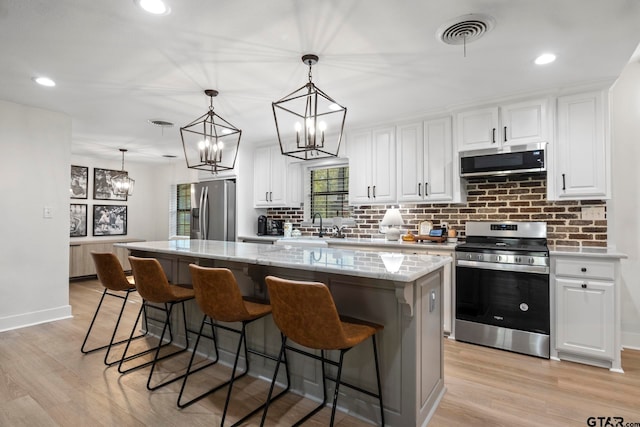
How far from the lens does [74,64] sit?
2.74m

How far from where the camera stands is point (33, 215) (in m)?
3.87

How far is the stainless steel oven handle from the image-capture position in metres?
2.94

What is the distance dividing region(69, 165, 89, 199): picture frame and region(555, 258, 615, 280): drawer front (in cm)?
772

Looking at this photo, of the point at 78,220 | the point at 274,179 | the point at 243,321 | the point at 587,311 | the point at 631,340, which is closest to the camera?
the point at 243,321

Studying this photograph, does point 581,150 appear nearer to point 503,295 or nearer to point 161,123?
point 503,295

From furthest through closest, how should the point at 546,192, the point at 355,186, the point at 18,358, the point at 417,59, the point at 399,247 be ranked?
1. the point at 355,186
2. the point at 399,247
3. the point at 546,192
4. the point at 18,358
5. the point at 417,59

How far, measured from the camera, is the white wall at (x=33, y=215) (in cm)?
368

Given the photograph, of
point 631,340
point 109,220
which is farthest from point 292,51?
point 109,220

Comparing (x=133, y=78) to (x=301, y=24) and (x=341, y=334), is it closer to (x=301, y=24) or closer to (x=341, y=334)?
(x=301, y=24)

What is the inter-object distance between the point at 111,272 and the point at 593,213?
4446 millimetres

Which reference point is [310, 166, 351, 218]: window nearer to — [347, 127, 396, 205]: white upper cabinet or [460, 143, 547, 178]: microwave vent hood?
[347, 127, 396, 205]: white upper cabinet

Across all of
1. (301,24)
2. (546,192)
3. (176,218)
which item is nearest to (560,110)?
(546,192)

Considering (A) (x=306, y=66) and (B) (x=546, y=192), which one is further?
(B) (x=546, y=192)

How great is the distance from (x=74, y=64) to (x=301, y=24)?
6.43 ft
